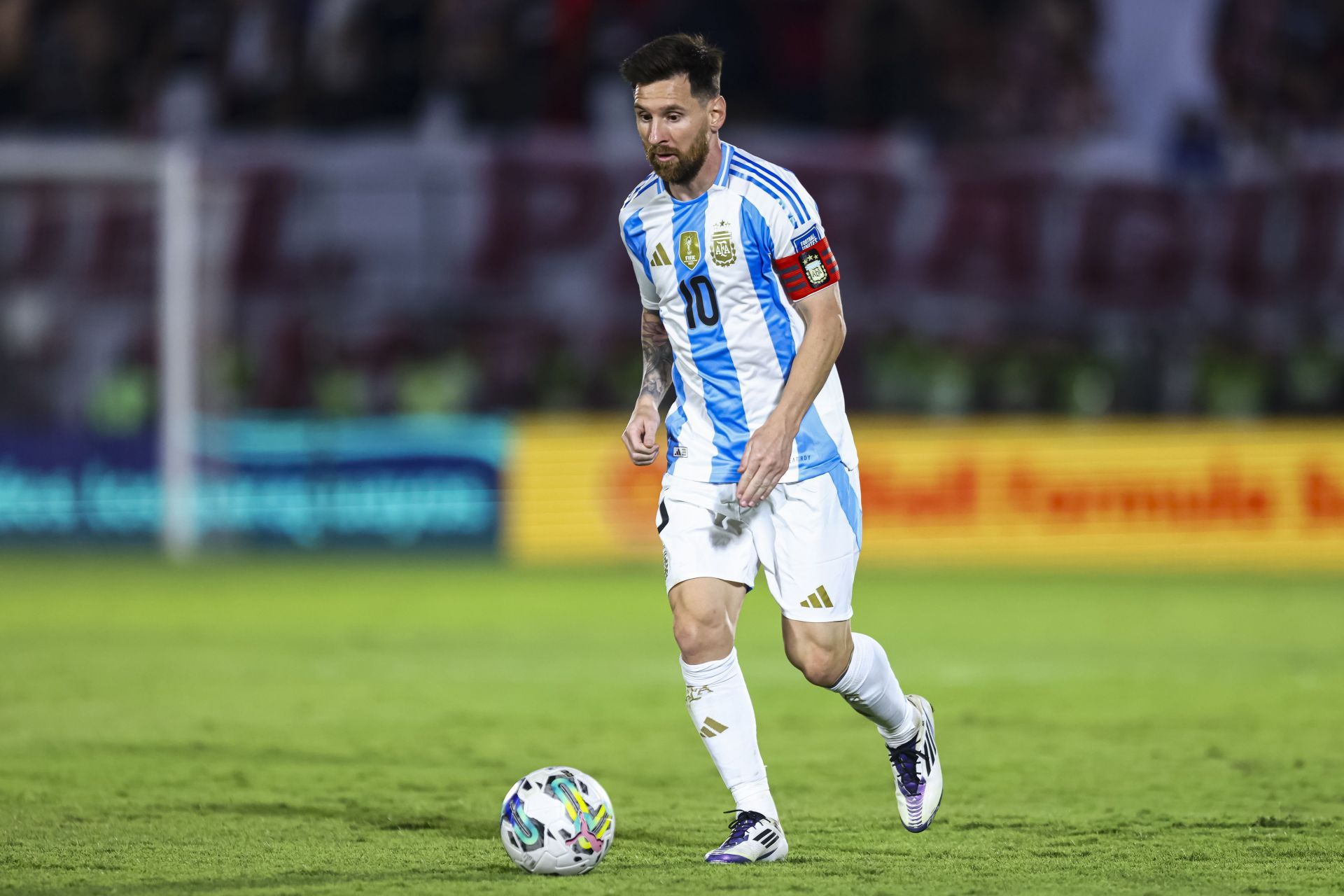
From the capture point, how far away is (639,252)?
4703 millimetres

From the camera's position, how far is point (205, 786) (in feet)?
18.7

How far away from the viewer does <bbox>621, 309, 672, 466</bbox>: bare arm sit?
187 inches

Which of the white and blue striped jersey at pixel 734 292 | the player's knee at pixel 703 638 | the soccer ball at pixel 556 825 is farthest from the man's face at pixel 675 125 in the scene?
the soccer ball at pixel 556 825

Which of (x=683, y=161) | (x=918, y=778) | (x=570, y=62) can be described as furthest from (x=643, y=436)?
(x=570, y=62)

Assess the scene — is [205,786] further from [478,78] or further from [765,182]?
[478,78]

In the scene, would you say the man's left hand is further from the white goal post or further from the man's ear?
the white goal post

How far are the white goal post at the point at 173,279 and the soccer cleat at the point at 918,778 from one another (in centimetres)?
1070

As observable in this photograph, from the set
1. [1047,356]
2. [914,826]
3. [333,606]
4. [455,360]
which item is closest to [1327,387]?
[1047,356]

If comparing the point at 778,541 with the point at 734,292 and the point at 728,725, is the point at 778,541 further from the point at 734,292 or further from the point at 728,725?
the point at 734,292

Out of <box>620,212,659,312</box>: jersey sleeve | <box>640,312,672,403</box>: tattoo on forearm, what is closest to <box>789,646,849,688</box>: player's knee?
<box>640,312,672,403</box>: tattoo on forearm

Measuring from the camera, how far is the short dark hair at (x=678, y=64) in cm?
443

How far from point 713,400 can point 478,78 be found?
620 inches

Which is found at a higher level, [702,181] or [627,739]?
[702,181]

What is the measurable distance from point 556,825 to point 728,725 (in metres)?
0.54
